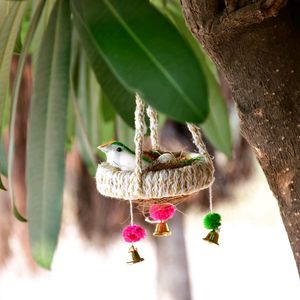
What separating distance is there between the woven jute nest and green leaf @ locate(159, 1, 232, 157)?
0.25 m

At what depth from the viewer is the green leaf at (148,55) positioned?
519mm

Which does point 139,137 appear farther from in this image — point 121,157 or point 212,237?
point 212,237

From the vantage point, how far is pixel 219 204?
2006 millimetres

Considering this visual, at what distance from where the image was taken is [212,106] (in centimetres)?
105

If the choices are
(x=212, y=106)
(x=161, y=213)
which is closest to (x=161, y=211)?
(x=161, y=213)

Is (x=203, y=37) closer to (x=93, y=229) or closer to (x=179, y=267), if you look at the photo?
→ (x=179, y=267)

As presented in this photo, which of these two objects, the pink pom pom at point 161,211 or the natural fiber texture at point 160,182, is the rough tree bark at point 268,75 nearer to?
the natural fiber texture at point 160,182

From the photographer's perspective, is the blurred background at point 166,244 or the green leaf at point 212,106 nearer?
the green leaf at point 212,106

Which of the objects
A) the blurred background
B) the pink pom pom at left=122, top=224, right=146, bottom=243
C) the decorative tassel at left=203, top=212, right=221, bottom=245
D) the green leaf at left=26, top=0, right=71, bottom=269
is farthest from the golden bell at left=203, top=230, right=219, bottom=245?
the blurred background

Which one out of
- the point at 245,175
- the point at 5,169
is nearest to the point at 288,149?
the point at 5,169

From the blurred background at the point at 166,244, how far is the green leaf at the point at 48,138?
3.54 feet

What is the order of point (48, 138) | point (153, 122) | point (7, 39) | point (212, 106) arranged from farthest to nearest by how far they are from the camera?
point (212, 106) < point (153, 122) < point (7, 39) < point (48, 138)

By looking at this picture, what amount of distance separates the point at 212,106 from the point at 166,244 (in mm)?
1068

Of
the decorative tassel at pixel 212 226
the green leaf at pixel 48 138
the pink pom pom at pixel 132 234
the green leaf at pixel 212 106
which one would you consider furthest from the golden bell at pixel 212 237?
the green leaf at pixel 48 138
